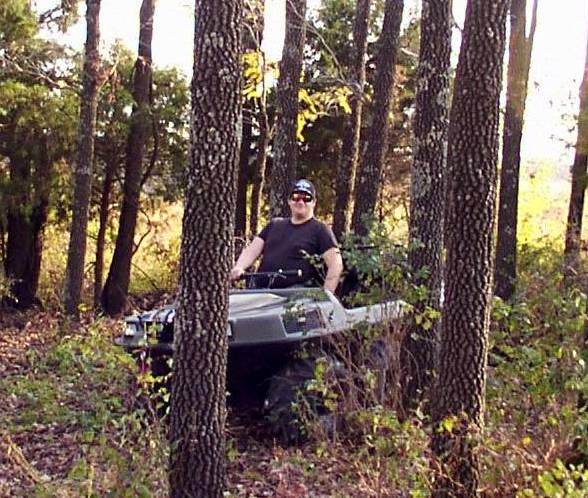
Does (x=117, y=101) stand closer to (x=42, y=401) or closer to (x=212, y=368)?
(x=42, y=401)

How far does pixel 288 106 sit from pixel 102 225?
6743 millimetres

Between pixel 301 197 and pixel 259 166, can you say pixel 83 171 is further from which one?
pixel 301 197

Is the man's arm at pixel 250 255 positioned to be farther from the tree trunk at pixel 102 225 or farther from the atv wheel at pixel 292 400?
the tree trunk at pixel 102 225

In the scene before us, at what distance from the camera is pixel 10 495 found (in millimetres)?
5539

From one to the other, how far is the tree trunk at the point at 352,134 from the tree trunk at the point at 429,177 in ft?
23.9

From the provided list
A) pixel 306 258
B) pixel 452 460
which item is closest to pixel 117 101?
pixel 306 258

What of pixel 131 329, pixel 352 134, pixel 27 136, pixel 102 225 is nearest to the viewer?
pixel 131 329

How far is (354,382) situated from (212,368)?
4.60ft

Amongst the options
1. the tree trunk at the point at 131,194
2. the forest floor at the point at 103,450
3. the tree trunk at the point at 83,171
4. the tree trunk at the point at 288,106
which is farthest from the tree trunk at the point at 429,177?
the tree trunk at the point at 131,194

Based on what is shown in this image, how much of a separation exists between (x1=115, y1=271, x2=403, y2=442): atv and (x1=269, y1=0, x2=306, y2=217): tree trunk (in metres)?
5.08

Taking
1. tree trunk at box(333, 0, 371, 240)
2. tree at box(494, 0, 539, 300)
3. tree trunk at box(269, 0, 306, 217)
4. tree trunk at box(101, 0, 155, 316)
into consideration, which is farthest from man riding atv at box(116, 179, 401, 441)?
tree trunk at box(101, 0, 155, 316)

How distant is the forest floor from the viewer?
16.7 ft

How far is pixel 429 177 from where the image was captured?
7215mm

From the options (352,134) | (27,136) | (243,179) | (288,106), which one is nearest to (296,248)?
(288,106)
